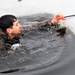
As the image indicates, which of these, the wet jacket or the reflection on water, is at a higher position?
the wet jacket

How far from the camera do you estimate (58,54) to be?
3816 mm

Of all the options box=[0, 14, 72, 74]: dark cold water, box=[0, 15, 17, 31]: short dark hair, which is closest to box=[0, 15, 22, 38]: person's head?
box=[0, 15, 17, 31]: short dark hair

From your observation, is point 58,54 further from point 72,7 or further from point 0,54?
point 72,7

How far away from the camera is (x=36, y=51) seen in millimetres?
3955

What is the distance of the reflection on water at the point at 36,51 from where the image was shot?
3.65m

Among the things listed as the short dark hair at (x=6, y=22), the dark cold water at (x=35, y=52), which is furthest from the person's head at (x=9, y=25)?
the dark cold water at (x=35, y=52)

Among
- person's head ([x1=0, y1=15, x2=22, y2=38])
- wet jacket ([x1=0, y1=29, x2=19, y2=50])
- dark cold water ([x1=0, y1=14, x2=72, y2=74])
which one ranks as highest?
person's head ([x1=0, y1=15, x2=22, y2=38])

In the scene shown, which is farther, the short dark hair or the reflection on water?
the short dark hair

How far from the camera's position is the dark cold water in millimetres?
3605

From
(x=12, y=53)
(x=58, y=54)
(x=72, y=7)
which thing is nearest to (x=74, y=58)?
(x=58, y=54)

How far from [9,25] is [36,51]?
569 mm

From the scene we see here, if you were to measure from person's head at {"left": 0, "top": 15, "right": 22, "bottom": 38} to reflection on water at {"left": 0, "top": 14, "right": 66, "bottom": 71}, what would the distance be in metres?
0.27

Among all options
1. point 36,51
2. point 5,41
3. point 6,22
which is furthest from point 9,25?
point 36,51

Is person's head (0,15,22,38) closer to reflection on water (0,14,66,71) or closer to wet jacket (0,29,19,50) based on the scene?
wet jacket (0,29,19,50)
